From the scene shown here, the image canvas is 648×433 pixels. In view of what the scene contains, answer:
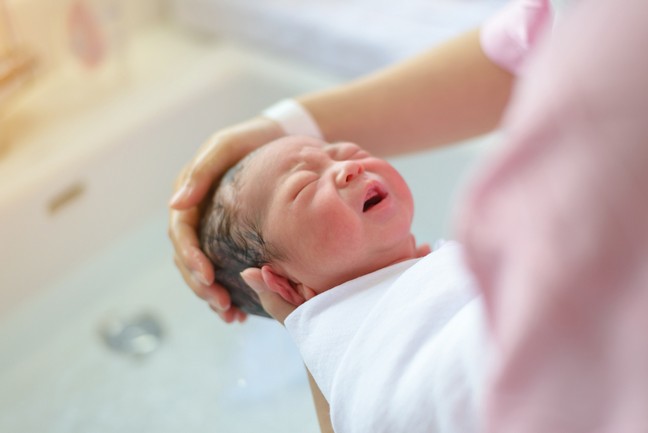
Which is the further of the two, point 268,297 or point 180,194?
point 180,194

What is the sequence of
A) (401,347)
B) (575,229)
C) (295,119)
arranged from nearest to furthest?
(575,229) → (401,347) → (295,119)

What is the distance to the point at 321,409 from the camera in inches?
27.9

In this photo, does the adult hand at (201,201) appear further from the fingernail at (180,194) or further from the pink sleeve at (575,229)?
the pink sleeve at (575,229)

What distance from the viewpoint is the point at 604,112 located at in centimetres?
33

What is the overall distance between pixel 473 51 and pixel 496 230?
63 cm

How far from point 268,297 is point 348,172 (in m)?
0.15

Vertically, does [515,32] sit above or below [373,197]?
above

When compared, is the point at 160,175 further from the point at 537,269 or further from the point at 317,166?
the point at 537,269

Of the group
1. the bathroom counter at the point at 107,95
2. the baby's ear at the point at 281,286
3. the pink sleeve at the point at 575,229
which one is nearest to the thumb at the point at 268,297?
the baby's ear at the point at 281,286

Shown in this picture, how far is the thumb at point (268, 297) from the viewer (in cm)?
72

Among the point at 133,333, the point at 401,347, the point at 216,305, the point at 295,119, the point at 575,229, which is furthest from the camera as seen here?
the point at 133,333

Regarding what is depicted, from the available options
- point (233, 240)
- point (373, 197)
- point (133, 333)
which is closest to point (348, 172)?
point (373, 197)

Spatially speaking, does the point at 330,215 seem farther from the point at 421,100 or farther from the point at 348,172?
the point at 421,100

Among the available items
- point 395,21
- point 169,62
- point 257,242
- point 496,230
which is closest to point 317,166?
point 257,242
